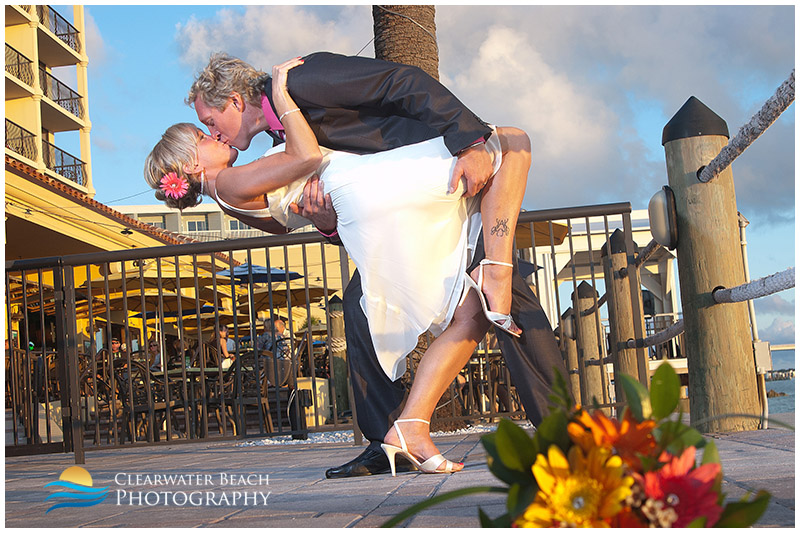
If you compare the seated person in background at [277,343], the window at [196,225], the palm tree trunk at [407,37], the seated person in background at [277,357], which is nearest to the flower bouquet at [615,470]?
the seated person in background at [277,357]

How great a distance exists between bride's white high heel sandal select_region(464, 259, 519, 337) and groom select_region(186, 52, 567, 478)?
0.07 metres

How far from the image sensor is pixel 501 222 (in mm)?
2295

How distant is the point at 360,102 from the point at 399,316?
61 centimetres

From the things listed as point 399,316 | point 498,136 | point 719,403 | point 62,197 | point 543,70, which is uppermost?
point 62,197

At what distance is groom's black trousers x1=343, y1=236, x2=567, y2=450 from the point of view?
2.30m

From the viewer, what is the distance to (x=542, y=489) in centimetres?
64

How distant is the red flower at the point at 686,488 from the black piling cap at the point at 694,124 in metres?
3.03

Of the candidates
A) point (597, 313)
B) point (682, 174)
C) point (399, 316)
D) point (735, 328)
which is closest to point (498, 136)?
point (399, 316)

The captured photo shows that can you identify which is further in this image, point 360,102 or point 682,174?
point 682,174

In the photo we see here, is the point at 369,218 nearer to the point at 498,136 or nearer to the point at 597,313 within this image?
the point at 498,136

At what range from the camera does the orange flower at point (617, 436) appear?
65cm

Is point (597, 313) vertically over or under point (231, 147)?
under

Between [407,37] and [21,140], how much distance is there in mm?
20288

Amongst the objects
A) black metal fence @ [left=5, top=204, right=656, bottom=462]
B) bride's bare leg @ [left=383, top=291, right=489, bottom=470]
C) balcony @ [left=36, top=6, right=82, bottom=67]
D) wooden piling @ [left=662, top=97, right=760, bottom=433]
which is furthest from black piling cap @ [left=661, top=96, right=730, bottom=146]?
balcony @ [left=36, top=6, right=82, bottom=67]
